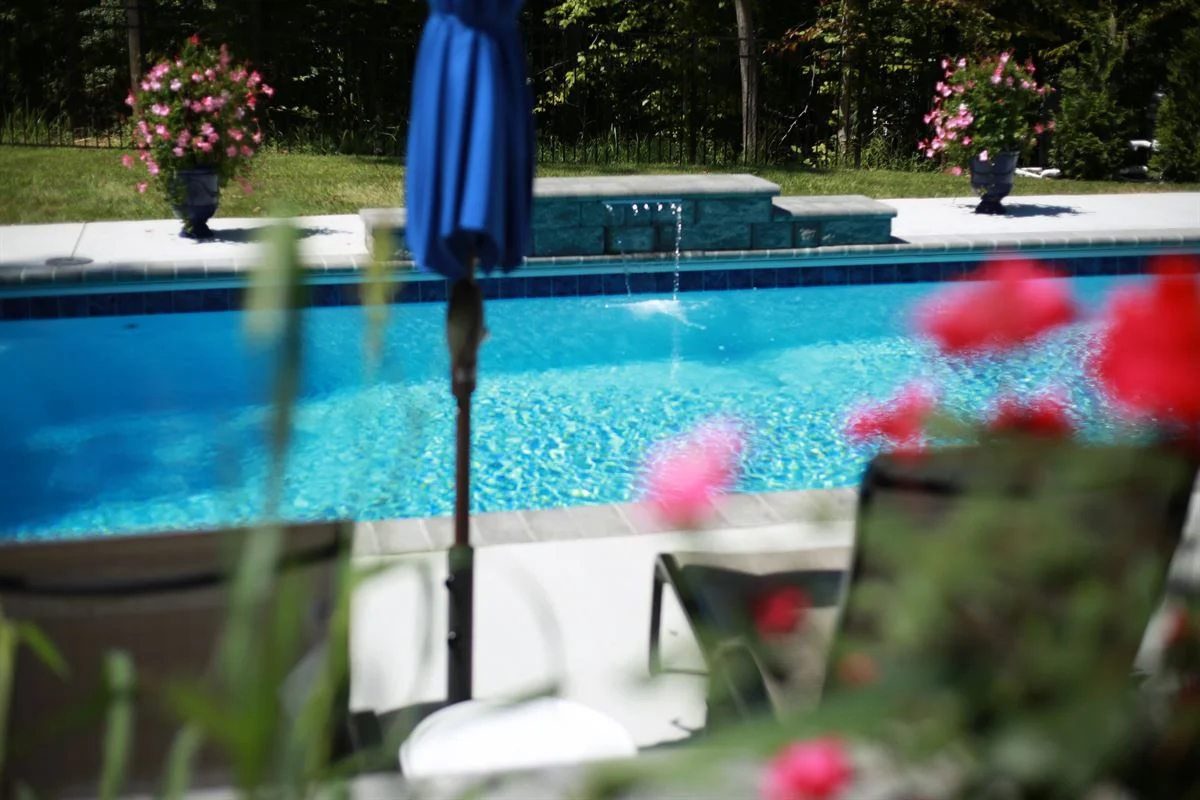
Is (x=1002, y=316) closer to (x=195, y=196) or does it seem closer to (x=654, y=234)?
(x=654, y=234)

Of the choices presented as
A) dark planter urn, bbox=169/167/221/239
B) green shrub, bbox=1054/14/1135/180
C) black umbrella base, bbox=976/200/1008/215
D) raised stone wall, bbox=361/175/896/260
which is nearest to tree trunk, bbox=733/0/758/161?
green shrub, bbox=1054/14/1135/180

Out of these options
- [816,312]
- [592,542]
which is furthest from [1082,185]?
[592,542]

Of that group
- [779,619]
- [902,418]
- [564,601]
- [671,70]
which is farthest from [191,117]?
[902,418]

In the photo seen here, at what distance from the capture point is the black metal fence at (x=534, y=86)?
44.3ft

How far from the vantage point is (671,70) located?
1417cm

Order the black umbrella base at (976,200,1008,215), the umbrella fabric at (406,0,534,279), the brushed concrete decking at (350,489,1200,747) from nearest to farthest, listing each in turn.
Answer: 1. the umbrella fabric at (406,0,534,279)
2. the brushed concrete decking at (350,489,1200,747)
3. the black umbrella base at (976,200,1008,215)

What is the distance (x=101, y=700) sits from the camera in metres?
0.99

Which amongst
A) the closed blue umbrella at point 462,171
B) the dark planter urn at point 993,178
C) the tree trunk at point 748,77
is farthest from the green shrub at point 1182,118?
the closed blue umbrella at point 462,171

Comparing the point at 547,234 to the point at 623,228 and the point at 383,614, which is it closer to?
the point at 623,228

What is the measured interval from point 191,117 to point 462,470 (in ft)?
20.4

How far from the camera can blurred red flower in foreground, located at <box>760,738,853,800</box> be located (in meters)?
0.95

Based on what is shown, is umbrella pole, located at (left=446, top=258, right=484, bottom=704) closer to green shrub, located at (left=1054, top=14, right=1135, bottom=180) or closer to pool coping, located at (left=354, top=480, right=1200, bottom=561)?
pool coping, located at (left=354, top=480, right=1200, bottom=561)

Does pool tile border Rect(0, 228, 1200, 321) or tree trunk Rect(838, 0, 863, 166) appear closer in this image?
pool tile border Rect(0, 228, 1200, 321)

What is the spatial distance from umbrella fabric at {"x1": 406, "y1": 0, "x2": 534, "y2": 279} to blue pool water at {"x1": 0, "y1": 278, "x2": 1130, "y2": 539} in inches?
68.0
